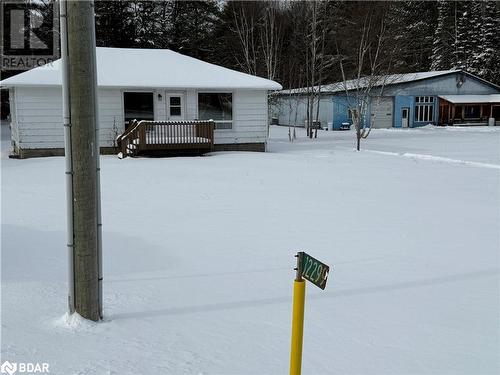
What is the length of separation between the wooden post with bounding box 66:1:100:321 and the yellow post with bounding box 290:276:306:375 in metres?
1.90

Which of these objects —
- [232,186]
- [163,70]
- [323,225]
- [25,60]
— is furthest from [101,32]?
[323,225]

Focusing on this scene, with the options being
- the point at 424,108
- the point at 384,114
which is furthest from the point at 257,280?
the point at 424,108

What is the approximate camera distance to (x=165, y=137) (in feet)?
67.1

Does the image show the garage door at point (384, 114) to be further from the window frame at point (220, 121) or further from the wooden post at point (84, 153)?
the wooden post at point (84, 153)

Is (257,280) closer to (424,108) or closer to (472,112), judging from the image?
(424,108)

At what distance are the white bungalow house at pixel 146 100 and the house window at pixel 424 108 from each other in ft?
89.3

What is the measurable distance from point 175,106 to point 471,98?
3428 cm

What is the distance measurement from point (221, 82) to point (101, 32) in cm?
2694

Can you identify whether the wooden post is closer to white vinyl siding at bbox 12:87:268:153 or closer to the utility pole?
the utility pole

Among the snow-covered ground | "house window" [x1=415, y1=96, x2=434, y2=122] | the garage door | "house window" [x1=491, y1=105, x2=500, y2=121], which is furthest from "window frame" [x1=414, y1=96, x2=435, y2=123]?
the snow-covered ground

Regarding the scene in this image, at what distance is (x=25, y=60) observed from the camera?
32219 mm

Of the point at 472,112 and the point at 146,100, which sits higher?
the point at 472,112

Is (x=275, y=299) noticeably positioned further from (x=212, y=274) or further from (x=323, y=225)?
(x=323, y=225)

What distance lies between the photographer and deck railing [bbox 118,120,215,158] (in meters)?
20.0
